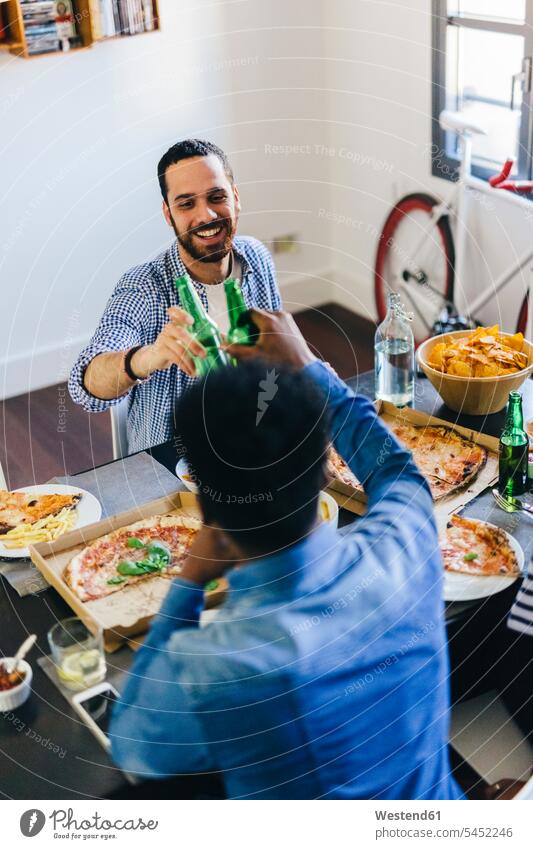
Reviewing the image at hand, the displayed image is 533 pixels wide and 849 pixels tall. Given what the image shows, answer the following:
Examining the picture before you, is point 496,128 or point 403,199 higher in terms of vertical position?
point 496,128

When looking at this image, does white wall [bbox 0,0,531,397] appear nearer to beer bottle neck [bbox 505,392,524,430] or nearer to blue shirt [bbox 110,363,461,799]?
beer bottle neck [bbox 505,392,524,430]

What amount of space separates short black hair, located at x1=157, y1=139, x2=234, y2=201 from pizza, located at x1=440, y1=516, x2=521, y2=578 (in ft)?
2.22

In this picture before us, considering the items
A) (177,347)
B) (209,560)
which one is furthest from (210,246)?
(209,560)

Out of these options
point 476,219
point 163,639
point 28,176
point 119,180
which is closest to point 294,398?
Answer: point 163,639

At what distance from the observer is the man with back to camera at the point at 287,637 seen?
917 millimetres

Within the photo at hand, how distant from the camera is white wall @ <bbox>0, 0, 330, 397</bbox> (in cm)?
247

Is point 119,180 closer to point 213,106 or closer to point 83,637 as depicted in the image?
point 213,106

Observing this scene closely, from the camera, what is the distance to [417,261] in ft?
10.7

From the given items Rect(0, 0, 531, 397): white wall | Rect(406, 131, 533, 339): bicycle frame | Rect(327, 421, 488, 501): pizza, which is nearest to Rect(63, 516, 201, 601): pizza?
Rect(327, 421, 488, 501): pizza

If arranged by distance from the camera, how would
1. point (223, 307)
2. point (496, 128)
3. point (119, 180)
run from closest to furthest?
1. point (223, 307)
2. point (119, 180)
3. point (496, 128)

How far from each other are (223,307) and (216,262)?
21 centimetres

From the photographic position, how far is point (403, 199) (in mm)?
3186

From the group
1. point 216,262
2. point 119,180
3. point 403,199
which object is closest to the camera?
point 216,262
